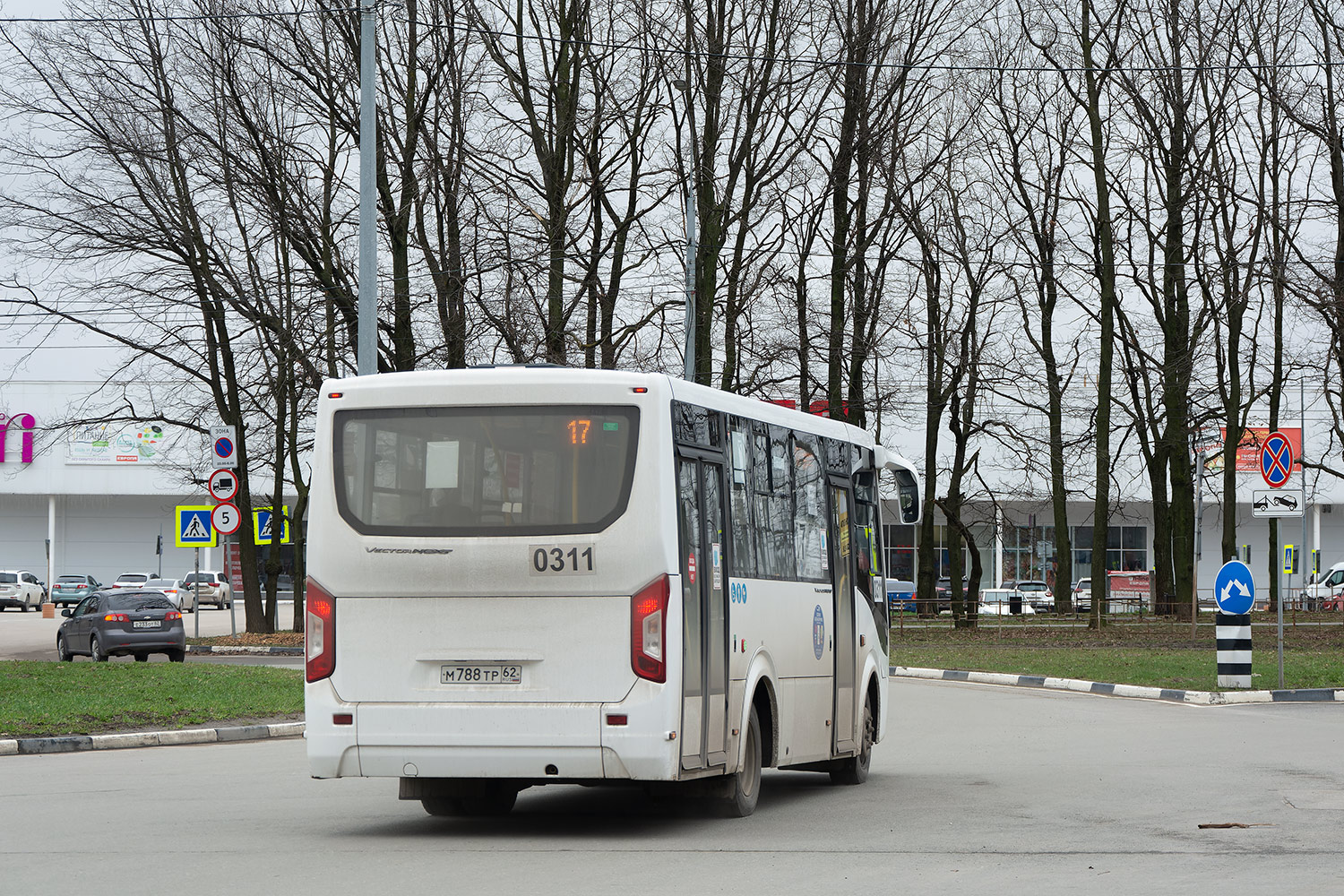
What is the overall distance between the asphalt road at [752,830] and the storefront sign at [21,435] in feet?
217

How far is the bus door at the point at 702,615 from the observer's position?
429 inches

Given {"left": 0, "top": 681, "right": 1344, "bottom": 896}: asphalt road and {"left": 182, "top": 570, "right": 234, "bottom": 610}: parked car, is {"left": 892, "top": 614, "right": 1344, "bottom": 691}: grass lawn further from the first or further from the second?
{"left": 182, "top": 570, "right": 234, "bottom": 610}: parked car

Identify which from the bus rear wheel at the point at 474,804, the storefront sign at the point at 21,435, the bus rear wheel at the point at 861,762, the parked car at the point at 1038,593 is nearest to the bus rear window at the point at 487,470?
the bus rear wheel at the point at 474,804

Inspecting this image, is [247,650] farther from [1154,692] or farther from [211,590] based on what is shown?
[211,590]

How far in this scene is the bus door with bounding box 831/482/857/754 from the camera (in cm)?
1437

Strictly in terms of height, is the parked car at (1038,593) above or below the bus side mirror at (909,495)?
below

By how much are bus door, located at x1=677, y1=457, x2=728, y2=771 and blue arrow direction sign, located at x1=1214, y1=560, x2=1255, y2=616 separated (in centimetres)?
1422

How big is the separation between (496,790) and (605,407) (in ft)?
9.78

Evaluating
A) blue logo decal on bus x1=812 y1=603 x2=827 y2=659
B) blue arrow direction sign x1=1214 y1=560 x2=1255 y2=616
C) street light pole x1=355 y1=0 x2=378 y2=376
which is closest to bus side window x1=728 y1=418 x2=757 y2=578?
blue logo decal on bus x1=812 y1=603 x2=827 y2=659

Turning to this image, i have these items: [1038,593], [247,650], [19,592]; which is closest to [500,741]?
[247,650]

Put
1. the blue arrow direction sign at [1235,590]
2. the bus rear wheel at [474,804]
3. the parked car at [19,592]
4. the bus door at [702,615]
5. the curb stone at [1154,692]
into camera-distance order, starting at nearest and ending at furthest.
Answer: the bus door at [702,615]
the bus rear wheel at [474,804]
the blue arrow direction sign at [1235,590]
the curb stone at [1154,692]
the parked car at [19,592]

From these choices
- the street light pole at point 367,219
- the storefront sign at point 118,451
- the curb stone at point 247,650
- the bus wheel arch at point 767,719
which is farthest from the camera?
the storefront sign at point 118,451

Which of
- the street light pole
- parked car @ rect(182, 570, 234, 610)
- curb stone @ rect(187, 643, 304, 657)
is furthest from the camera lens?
parked car @ rect(182, 570, 234, 610)

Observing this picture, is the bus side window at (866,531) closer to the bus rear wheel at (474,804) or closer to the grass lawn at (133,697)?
the bus rear wheel at (474,804)
